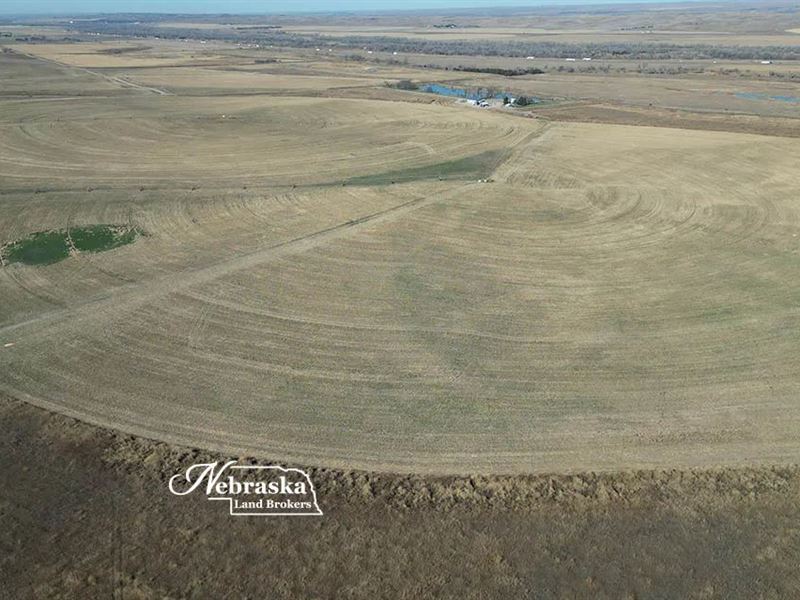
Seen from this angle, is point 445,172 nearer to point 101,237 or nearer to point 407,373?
point 101,237

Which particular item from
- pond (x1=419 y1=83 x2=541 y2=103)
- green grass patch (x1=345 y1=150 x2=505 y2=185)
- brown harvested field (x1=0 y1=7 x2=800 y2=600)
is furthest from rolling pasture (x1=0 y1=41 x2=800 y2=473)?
pond (x1=419 y1=83 x2=541 y2=103)

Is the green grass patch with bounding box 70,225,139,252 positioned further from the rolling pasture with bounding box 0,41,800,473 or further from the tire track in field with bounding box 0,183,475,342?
the tire track in field with bounding box 0,183,475,342

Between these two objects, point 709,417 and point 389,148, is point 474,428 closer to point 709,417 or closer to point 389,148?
point 709,417

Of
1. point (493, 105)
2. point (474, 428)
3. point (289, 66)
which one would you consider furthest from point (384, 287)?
point (289, 66)

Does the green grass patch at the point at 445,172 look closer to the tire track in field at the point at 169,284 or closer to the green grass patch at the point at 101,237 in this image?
the tire track in field at the point at 169,284

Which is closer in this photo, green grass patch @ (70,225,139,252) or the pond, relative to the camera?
green grass patch @ (70,225,139,252)
